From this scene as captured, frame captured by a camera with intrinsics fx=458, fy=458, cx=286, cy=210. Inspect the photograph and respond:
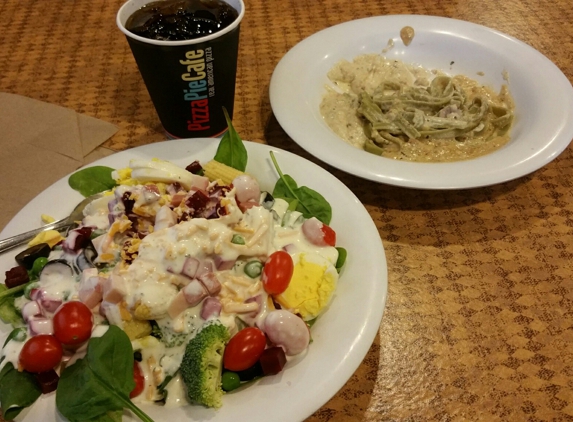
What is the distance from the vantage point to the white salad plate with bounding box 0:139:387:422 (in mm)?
897

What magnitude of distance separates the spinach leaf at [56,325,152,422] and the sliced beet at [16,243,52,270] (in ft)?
1.03

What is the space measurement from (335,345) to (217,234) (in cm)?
36

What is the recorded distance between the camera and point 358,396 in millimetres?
1089

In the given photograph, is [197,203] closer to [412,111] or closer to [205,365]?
[205,365]

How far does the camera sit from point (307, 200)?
Answer: 1.25m

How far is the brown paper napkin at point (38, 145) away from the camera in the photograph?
5.15ft

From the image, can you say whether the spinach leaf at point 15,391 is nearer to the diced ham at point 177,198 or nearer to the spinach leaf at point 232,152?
the diced ham at point 177,198

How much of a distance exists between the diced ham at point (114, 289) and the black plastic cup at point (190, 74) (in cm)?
70

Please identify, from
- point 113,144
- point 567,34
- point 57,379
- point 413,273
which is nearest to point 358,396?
point 413,273

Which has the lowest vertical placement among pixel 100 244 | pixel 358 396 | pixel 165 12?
pixel 358 396

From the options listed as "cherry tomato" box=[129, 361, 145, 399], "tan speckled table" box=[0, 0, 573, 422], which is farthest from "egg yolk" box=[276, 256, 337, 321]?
"cherry tomato" box=[129, 361, 145, 399]

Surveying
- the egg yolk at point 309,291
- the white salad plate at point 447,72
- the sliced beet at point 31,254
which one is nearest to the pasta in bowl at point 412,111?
the white salad plate at point 447,72

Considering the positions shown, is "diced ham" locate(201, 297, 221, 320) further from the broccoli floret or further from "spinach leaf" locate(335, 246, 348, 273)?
"spinach leaf" locate(335, 246, 348, 273)

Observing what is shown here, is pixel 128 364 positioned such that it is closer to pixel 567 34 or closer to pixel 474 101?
pixel 474 101
